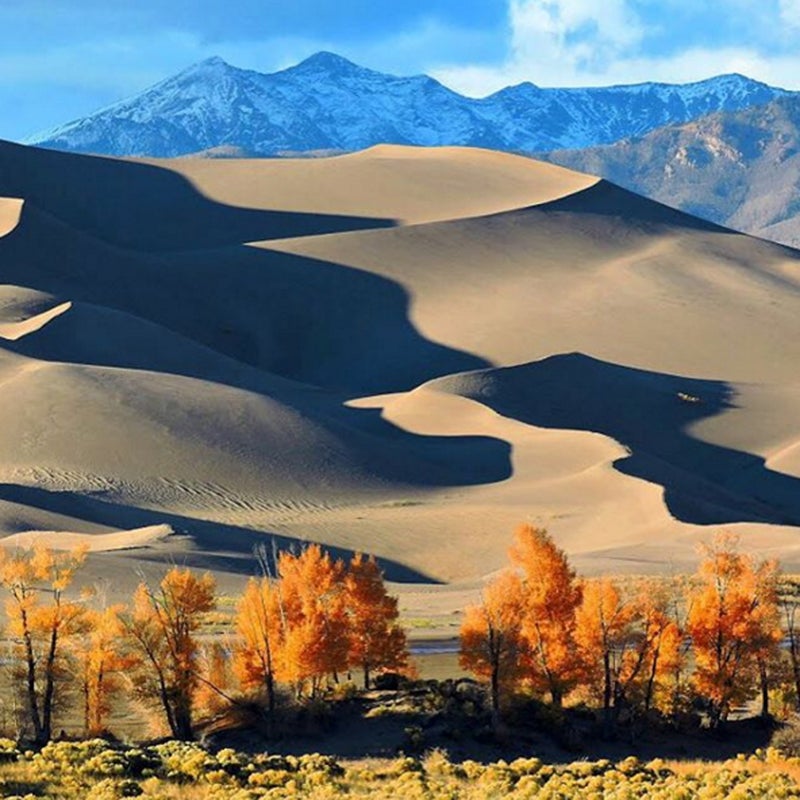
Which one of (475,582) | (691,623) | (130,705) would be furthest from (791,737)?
(475,582)

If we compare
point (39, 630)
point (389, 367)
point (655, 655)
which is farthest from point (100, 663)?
point (389, 367)

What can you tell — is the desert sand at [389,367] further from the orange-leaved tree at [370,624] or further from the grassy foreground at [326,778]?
the grassy foreground at [326,778]

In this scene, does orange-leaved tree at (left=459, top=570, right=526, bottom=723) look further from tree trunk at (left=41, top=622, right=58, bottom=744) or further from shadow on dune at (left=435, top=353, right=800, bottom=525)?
shadow on dune at (left=435, top=353, right=800, bottom=525)

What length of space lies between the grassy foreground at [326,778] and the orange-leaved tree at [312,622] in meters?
5.83

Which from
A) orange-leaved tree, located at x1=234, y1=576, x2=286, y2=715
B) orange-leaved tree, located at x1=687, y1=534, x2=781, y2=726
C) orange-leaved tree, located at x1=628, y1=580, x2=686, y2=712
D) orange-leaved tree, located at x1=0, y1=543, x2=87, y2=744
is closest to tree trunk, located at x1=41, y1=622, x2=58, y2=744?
orange-leaved tree, located at x1=0, y1=543, x2=87, y2=744

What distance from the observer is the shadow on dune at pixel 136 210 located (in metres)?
156

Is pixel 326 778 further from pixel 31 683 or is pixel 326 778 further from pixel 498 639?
pixel 498 639

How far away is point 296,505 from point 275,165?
358 feet

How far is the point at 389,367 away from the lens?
12412 centimetres

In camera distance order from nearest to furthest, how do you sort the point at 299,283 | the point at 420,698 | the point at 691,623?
the point at 420,698 → the point at 691,623 → the point at 299,283

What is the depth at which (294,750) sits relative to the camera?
3647cm

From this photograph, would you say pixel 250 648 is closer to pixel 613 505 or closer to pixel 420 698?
pixel 420 698

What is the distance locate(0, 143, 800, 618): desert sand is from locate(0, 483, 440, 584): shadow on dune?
206mm

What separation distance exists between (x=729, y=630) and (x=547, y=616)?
4924 millimetres
